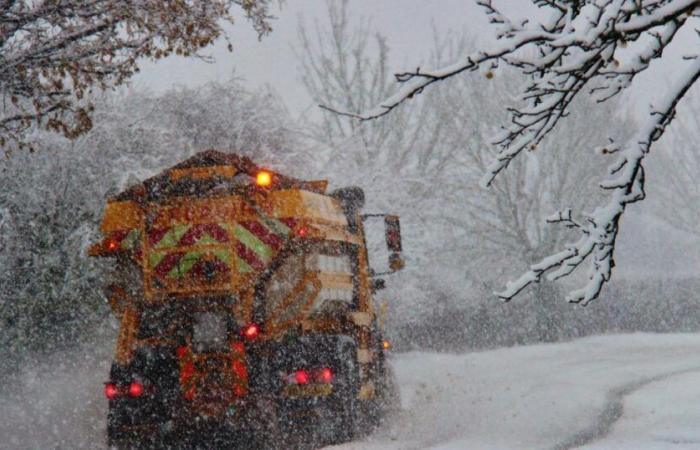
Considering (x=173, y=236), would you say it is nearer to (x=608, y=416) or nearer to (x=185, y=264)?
(x=185, y=264)

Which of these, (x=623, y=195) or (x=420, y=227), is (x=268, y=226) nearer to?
(x=623, y=195)

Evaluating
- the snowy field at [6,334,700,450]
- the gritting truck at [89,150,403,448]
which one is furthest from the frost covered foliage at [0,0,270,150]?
the snowy field at [6,334,700,450]

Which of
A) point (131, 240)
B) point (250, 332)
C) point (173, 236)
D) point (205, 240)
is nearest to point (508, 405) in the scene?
point (250, 332)

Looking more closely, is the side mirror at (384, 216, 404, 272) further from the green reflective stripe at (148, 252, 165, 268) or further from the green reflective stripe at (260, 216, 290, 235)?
the green reflective stripe at (148, 252, 165, 268)

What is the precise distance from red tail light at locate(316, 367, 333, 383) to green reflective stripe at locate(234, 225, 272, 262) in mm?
1152

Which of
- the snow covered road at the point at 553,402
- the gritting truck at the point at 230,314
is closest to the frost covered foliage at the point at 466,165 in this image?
the snow covered road at the point at 553,402

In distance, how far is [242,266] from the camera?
7723 mm

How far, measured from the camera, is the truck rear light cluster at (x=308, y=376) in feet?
24.0

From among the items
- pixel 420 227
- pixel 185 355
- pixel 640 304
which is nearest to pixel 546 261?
pixel 185 355

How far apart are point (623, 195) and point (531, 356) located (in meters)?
13.5

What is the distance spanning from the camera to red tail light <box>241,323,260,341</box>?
289 inches

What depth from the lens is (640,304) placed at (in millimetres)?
25359

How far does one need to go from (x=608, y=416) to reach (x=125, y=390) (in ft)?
15.6

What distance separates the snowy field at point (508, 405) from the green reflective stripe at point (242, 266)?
1.79 meters
